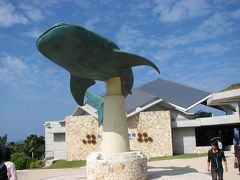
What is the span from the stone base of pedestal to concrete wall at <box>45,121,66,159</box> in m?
20.8

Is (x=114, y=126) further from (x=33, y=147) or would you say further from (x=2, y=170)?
(x=33, y=147)

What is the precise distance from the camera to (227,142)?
3309cm

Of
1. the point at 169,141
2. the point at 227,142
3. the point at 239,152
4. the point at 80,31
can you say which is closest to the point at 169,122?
the point at 169,141

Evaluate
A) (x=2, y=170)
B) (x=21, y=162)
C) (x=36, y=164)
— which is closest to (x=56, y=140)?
(x=36, y=164)

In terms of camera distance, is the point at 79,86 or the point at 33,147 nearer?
the point at 79,86

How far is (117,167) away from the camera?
11789 millimetres

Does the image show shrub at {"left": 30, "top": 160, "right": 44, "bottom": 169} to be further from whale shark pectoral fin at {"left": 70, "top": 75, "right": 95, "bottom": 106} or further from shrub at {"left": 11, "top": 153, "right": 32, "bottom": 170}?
whale shark pectoral fin at {"left": 70, "top": 75, "right": 95, "bottom": 106}

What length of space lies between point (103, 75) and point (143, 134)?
49.2 ft

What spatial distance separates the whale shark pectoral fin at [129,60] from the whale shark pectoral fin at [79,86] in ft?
6.29

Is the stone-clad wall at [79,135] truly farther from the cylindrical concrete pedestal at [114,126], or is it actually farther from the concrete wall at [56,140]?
the cylindrical concrete pedestal at [114,126]

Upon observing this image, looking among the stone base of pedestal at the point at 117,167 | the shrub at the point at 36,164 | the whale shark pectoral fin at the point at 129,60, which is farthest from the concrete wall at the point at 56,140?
the whale shark pectoral fin at the point at 129,60

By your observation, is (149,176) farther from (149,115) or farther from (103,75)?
(149,115)

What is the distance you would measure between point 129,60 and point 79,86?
250 centimetres

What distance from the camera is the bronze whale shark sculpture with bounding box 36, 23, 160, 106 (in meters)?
10.2
